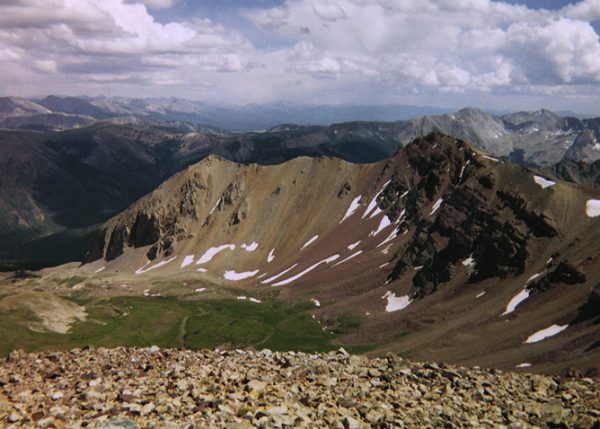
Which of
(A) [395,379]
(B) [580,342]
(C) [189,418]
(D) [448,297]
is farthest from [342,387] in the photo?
(D) [448,297]

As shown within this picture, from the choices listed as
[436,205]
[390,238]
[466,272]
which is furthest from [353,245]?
[466,272]

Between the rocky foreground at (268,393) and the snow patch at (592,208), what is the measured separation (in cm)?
9379

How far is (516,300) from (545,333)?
67.6ft

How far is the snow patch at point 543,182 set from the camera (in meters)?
130

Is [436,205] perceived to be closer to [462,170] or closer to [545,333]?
[462,170]

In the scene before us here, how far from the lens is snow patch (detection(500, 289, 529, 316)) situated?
9874 cm

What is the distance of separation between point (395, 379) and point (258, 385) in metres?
9.23

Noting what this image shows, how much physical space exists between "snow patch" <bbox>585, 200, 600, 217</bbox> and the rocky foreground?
93.8 meters

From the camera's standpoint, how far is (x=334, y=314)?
14162 cm

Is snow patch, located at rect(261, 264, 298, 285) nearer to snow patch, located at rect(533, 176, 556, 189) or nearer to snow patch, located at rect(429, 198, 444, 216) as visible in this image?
snow patch, located at rect(429, 198, 444, 216)

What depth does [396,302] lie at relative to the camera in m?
137

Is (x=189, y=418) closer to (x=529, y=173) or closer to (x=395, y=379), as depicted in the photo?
(x=395, y=379)

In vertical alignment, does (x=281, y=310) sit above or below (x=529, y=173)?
below

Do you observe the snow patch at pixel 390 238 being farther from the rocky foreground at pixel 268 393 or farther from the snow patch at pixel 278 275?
the rocky foreground at pixel 268 393
